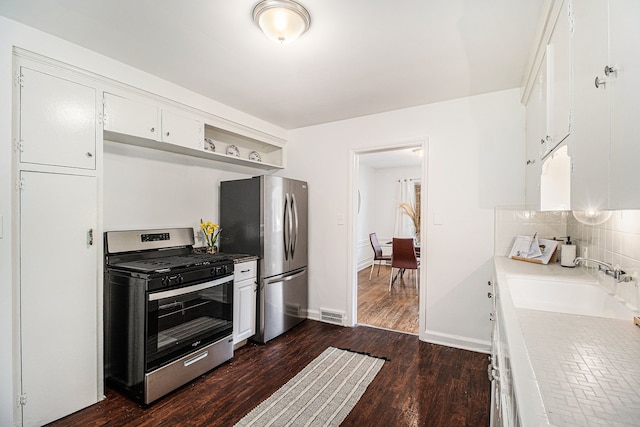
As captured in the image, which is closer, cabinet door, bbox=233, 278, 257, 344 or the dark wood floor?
the dark wood floor

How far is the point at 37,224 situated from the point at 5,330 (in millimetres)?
603

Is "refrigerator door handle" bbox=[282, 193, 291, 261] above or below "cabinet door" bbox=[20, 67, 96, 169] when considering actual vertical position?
below

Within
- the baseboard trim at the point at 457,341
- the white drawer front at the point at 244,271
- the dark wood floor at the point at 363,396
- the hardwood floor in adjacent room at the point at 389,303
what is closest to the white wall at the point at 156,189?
the white drawer front at the point at 244,271

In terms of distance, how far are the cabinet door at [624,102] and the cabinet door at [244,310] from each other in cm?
260

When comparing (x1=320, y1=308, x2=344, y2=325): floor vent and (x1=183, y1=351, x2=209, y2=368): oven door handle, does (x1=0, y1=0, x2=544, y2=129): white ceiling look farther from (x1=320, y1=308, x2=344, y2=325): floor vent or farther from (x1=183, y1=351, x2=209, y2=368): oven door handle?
(x1=320, y1=308, x2=344, y2=325): floor vent

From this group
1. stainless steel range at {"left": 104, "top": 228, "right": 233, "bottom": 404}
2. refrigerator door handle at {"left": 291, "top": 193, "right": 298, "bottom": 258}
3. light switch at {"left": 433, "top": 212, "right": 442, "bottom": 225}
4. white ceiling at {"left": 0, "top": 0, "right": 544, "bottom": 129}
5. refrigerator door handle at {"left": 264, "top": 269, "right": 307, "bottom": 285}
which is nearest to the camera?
white ceiling at {"left": 0, "top": 0, "right": 544, "bottom": 129}

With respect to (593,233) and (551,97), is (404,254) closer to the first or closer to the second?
(593,233)

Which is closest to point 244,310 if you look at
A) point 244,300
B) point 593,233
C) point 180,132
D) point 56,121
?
point 244,300

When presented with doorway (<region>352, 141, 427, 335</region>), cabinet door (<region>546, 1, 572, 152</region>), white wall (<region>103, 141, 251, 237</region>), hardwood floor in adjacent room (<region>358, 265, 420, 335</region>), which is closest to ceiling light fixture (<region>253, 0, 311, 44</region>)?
cabinet door (<region>546, 1, 572, 152</region>)

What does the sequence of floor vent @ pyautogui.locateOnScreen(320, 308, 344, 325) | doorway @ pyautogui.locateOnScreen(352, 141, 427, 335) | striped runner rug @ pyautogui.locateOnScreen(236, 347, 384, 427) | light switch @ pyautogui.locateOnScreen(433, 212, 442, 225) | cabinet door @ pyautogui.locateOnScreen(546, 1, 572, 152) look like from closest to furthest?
1. cabinet door @ pyautogui.locateOnScreen(546, 1, 572, 152)
2. striped runner rug @ pyautogui.locateOnScreen(236, 347, 384, 427)
3. light switch @ pyautogui.locateOnScreen(433, 212, 442, 225)
4. floor vent @ pyautogui.locateOnScreen(320, 308, 344, 325)
5. doorway @ pyautogui.locateOnScreen(352, 141, 427, 335)

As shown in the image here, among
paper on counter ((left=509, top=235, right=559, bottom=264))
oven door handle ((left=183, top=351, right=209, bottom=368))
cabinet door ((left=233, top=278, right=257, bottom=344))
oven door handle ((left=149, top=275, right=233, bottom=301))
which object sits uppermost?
paper on counter ((left=509, top=235, right=559, bottom=264))

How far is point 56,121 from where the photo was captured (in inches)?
73.4

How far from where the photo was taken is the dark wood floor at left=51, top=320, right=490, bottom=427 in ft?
6.12

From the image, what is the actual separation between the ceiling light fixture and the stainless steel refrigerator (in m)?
1.49
